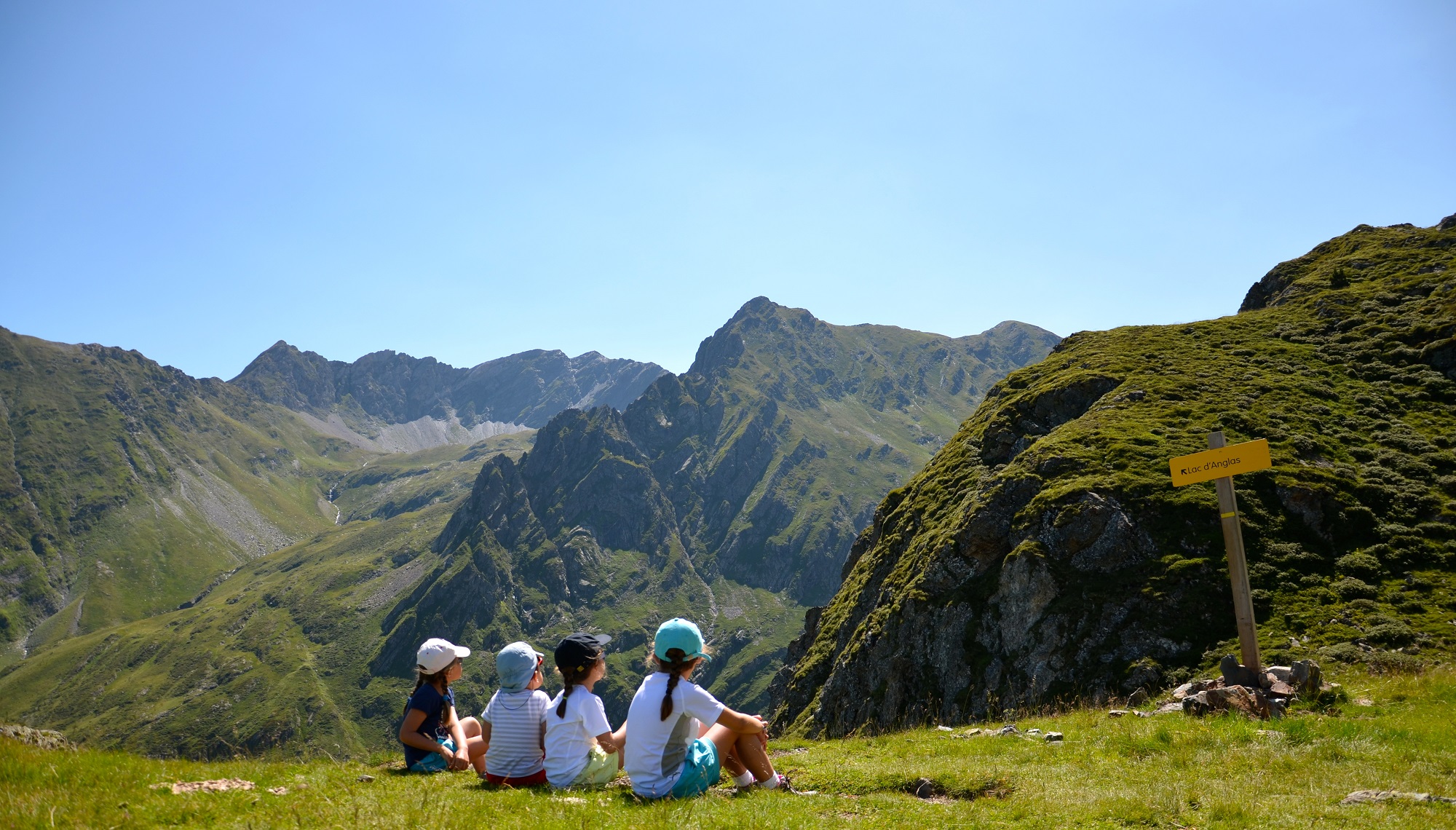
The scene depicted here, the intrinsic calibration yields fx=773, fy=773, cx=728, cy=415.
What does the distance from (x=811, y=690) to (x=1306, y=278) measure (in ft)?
212

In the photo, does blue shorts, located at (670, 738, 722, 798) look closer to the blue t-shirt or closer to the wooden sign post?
the blue t-shirt

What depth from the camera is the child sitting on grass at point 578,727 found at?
12234 millimetres

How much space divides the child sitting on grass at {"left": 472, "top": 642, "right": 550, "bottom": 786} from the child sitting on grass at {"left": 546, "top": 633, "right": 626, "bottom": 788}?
0.46 metres

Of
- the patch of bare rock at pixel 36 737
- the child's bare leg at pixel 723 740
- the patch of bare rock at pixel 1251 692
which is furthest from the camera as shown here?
the patch of bare rock at pixel 1251 692

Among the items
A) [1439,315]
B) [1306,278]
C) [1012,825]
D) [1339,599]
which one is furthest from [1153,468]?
[1306,278]

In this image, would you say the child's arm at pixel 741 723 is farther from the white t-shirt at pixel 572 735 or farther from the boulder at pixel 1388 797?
the boulder at pixel 1388 797

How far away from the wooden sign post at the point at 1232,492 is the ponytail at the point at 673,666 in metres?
14.9

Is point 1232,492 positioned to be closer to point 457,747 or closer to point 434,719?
point 457,747

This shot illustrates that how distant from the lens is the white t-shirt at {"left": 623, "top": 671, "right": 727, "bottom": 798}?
447 inches

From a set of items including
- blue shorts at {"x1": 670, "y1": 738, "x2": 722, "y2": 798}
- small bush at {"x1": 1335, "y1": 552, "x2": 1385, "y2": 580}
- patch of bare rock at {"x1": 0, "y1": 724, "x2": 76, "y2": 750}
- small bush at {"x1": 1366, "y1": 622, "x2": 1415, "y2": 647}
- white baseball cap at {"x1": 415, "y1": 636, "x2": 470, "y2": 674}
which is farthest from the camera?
small bush at {"x1": 1335, "y1": 552, "x2": 1385, "y2": 580}

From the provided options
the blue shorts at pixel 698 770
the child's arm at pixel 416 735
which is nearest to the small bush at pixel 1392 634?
the blue shorts at pixel 698 770

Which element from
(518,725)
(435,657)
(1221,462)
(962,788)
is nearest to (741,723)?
(518,725)

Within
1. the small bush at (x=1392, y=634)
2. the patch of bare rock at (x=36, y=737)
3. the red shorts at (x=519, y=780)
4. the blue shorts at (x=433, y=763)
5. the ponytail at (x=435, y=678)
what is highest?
the ponytail at (x=435, y=678)

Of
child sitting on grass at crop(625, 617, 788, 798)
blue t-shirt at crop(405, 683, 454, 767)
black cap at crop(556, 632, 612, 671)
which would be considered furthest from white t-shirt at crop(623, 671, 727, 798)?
blue t-shirt at crop(405, 683, 454, 767)
